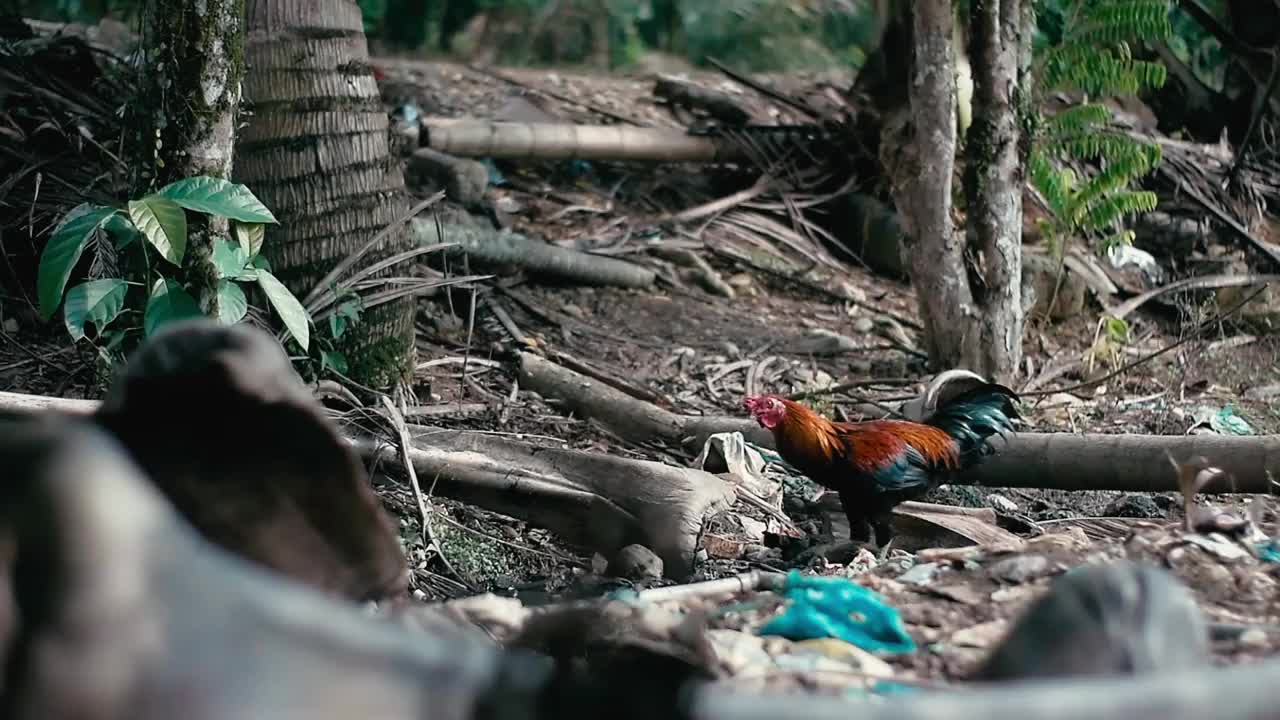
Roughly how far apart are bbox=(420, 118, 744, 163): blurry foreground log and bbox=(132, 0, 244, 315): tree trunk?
461cm

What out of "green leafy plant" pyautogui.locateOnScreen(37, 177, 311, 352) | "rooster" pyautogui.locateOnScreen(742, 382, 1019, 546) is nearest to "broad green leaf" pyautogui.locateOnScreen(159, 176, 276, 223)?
"green leafy plant" pyautogui.locateOnScreen(37, 177, 311, 352)

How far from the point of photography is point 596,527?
518 centimetres

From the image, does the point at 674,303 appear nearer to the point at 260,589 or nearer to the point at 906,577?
the point at 906,577

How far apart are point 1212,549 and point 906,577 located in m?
0.83

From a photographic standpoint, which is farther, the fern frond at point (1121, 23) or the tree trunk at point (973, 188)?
the fern frond at point (1121, 23)

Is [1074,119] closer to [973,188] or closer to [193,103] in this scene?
[973,188]

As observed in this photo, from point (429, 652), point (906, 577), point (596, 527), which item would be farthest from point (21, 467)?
point (596, 527)

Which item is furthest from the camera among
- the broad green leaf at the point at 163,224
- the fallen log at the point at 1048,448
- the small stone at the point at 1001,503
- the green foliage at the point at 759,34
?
the green foliage at the point at 759,34

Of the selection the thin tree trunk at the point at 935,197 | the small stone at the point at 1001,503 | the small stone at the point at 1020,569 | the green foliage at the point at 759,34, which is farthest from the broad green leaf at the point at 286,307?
the green foliage at the point at 759,34

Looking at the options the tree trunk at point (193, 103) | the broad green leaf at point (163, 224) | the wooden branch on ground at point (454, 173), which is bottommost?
the wooden branch on ground at point (454, 173)

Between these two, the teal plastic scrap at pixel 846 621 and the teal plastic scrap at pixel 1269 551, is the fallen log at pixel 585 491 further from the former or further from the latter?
the teal plastic scrap at pixel 1269 551

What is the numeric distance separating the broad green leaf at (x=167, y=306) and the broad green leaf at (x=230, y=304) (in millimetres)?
84

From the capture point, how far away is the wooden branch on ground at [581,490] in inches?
200

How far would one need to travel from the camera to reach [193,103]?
15.4 feet
